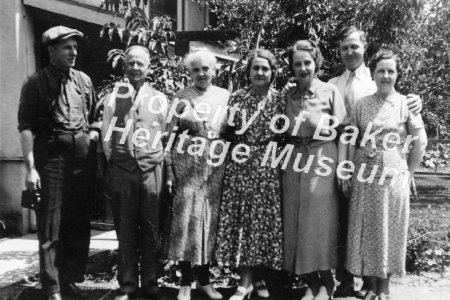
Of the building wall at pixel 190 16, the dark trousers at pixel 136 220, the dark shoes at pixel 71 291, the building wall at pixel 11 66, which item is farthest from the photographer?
the building wall at pixel 190 16

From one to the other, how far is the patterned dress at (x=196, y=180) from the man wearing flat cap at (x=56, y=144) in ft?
2.49

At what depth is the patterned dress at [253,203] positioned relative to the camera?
3697 mm

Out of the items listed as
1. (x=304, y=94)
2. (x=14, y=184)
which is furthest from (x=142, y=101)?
(x=14, y=184)

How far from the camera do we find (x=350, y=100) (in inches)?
152

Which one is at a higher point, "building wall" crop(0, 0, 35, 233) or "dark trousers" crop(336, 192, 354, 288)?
"building wall" crop(0, 0, 35, 233)

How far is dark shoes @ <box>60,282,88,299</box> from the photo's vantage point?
391cm

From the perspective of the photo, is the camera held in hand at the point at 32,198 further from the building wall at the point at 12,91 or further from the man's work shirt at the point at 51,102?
the building wall at the point at 12,91

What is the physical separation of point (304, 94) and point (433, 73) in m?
6.27

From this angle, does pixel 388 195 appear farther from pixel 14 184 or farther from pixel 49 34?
pixel 14 184

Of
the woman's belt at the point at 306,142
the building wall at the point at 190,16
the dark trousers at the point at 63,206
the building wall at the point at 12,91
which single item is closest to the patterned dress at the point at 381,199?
the woman's belt at the point at 306,142

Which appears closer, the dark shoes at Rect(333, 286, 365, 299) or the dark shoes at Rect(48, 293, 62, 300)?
the dark shoes at Rect(48, 293, 62, 300)

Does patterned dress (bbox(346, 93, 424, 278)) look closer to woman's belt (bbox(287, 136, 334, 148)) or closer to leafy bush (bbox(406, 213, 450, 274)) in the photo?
woman's belt (bbox(287, 136, 334, 148))

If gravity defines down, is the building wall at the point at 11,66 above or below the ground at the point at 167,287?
above

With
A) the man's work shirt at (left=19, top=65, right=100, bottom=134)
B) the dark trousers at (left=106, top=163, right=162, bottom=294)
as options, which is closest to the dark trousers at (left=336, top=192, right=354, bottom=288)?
the dark trousers at (left=106, top=163, right=162, bottom=294)
